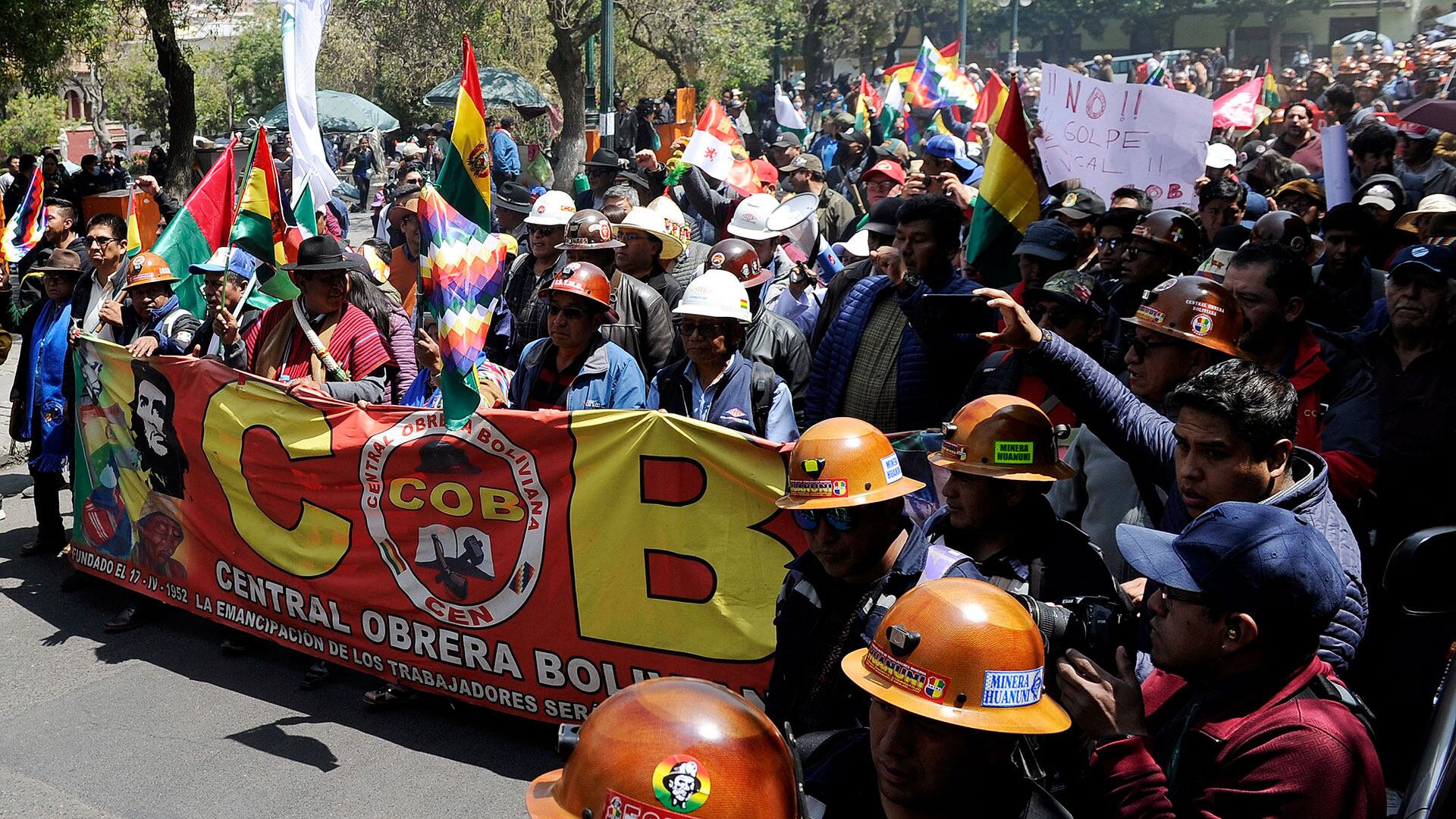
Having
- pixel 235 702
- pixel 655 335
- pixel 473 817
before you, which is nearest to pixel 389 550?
pixel 235 702

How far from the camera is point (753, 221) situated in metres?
7.99

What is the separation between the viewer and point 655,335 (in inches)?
272

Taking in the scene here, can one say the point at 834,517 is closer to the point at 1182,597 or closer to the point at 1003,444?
the point at 1003,444

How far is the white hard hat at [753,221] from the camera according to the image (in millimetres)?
7902

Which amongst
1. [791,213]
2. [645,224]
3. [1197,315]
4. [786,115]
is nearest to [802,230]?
[791,213]

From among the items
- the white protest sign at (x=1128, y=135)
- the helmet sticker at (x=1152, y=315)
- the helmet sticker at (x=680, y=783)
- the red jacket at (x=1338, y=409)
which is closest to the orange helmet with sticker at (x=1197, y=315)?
the helmet sticker at (x=1152, y=315)

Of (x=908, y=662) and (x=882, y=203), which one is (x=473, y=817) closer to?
(x=908, y=662)

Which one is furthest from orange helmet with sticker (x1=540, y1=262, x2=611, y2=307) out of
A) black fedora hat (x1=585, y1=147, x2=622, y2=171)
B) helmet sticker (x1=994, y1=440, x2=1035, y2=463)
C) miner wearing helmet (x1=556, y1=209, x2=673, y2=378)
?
black fedora hat (x1=585, y1=147, x2=622, y2=171)

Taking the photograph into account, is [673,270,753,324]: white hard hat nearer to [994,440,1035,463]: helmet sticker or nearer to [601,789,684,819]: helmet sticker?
[994,440,1035,463]: helmet sticker

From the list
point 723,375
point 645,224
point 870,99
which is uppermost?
point 870,99

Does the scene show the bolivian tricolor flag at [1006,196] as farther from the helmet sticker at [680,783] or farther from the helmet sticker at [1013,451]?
the helmet sticker at [680,783]

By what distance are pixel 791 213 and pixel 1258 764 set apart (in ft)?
19.9

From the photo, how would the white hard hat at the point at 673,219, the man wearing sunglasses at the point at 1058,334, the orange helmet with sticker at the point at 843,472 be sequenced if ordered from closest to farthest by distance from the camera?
the orange helmet with sticker at the point at 843,472 → the man wearing sunglasses at the point at 1058,334 → the white hard hat at the point at 673,219

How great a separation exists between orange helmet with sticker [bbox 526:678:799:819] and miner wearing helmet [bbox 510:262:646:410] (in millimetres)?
3672
